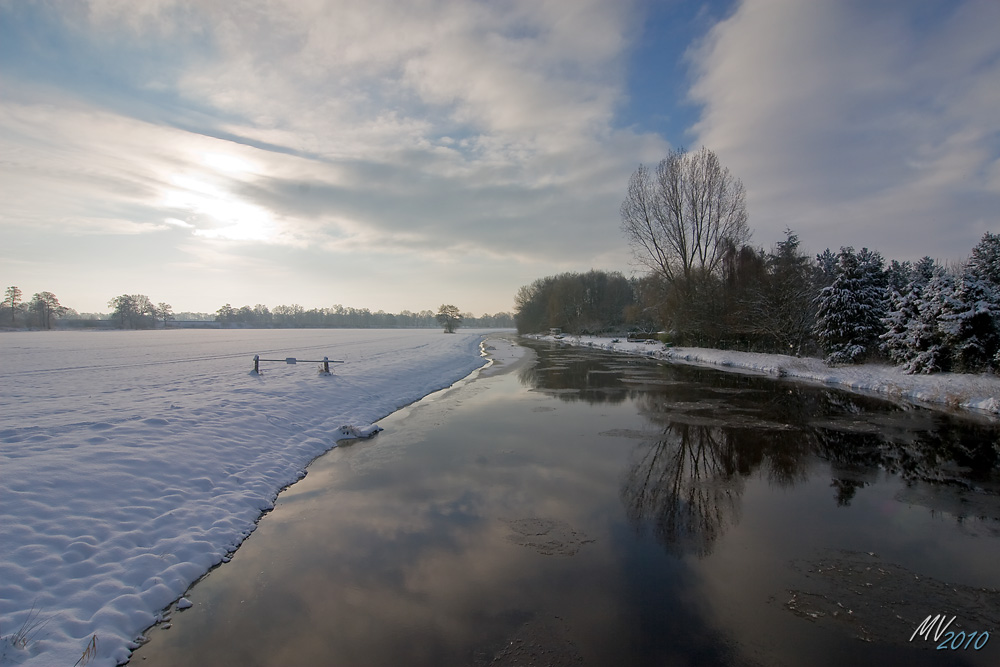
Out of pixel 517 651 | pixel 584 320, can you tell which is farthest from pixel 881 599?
pixel 584 320

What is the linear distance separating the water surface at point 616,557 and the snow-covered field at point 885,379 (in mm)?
4917

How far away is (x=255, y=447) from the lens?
9.47 metres

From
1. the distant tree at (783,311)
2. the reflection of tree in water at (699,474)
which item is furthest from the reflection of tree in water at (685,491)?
the distant tree at (783,311)

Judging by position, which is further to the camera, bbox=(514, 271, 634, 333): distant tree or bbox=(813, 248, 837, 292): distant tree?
bbox=(514, 271, 634, 333): distant tree

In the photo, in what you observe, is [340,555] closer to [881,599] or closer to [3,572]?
[3,572]

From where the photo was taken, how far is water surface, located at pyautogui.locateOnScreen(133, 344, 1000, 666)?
383 cm

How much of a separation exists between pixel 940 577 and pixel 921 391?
15.3m

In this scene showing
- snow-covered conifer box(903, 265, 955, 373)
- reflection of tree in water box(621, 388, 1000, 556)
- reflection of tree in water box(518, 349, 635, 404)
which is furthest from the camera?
snow-covered conifer box(903, 265, 955, 373)

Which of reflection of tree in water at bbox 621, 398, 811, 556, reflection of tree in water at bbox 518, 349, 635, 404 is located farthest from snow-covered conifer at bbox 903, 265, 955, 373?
reflection of tree in water at bbox 621, 398, 811, 556

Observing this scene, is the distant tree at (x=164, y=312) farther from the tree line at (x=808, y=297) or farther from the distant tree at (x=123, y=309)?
the tree line at (x=808, y=297)

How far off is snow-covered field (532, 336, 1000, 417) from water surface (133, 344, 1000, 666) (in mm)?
4917

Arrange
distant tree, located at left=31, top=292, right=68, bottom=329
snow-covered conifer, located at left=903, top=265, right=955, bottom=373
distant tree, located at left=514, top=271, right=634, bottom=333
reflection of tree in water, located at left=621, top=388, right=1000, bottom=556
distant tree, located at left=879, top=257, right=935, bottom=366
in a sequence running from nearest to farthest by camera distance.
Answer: reflection of tree in water, located at left=621, top=388, right=1000, bottom=556, snow-covered conifer, located at left=903, top=265, right=955, bottom=373, distant tree, located at left=879, top=257, right=935, bottom=366, distant tree, located at left=514, top=271, right=634, bottom=333, distant tree, located at left=31, top=292, right=68, bottom=329

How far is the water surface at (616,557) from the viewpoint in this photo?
383 cm

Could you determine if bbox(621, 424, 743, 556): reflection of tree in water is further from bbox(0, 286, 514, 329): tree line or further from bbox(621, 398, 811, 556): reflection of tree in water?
bbox(0, 286, 514, 329): tree line
